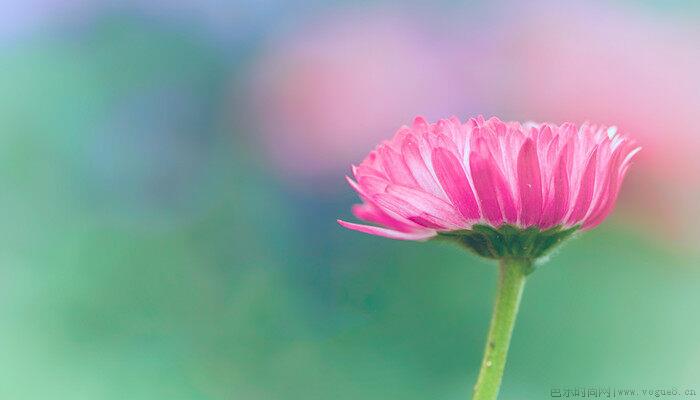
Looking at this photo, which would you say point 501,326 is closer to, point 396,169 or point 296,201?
point 396,169

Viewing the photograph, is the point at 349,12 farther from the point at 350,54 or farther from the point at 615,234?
the point at 615,234

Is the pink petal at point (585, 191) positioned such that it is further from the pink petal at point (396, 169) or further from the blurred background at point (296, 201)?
the blurred background at point (296, 201)

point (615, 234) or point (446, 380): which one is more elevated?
point (615, 234)

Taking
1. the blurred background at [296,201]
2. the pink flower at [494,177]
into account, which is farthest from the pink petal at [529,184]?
the blurred background at [296,201]

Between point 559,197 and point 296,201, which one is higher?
point 296,201

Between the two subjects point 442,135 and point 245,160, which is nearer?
point 442,135

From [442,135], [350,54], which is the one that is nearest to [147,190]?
[350,54]

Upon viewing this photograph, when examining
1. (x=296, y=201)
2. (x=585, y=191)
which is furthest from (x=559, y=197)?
(x=296, y=201)

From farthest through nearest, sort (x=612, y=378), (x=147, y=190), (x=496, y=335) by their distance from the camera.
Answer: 1. (x=147, y=190)
2. (x=612, y=378)
3. (x=496, y=335)
